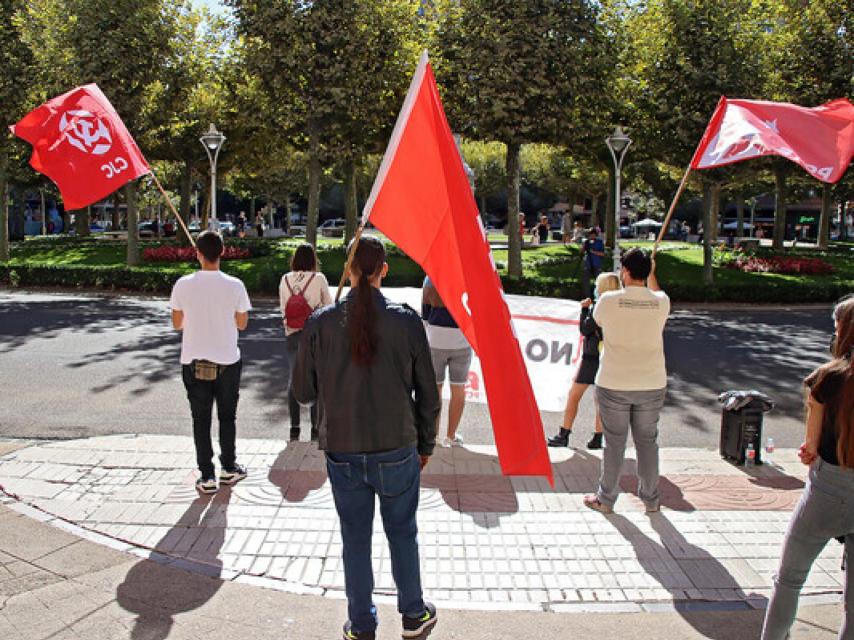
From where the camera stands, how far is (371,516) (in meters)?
3.79

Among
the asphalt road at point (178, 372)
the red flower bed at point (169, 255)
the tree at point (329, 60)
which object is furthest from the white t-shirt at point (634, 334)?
the red flower bed at point (169, 255)

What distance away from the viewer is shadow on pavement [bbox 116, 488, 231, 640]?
4129mm

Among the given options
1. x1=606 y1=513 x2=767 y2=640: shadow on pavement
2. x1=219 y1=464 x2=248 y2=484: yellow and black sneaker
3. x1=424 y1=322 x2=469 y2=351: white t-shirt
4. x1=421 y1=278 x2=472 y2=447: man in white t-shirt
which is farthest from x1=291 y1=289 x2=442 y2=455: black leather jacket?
x1=424 y1=322 x2=469 y2=351: white t-shirt

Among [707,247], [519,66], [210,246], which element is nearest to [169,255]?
[519,66]

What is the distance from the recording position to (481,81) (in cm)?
1961

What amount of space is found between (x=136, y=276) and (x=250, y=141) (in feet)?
28.2

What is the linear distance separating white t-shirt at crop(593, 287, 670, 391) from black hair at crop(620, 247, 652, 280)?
0.09 meters

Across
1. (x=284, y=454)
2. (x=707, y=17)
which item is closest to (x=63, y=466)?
(x=284, y=454)

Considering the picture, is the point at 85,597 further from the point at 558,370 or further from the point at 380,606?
the point at 558,370

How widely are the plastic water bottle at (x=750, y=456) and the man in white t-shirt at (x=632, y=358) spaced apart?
1806 mm

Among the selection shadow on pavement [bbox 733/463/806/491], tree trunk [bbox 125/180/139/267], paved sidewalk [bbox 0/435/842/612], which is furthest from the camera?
tree trunk [bbox 125/180/139/267]

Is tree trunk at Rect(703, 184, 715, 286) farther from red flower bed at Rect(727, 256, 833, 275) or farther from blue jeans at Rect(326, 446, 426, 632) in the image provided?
blue jeans at Rect(326, 446, 426, 632)

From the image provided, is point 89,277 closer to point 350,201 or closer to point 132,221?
point 132,221

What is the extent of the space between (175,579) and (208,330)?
1.78 meters
